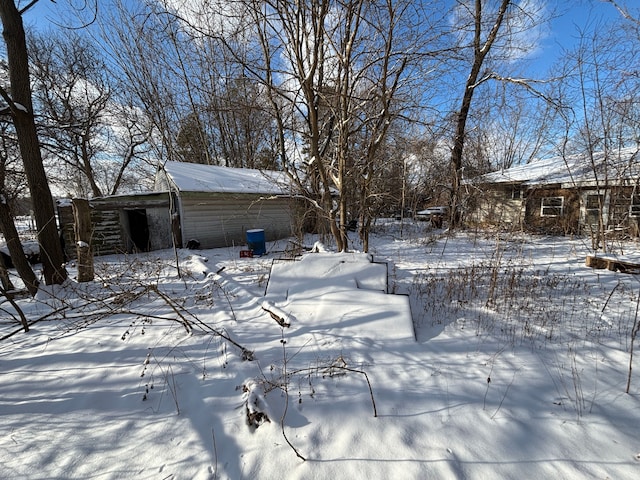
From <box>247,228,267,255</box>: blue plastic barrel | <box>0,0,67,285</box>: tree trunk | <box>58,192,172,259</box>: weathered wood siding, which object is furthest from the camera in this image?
<box>247,228,267,255</box>: blue plastic barrel

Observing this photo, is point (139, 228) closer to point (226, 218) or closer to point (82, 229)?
point (226, 218)

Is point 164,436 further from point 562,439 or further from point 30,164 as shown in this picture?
point 30,164

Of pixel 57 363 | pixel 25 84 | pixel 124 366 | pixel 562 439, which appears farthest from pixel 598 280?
pixel 25 84

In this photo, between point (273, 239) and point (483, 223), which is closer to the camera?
point (273, 239)

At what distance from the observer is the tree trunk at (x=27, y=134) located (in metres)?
4.89

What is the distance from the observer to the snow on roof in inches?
390

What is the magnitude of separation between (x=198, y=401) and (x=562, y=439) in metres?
2.70

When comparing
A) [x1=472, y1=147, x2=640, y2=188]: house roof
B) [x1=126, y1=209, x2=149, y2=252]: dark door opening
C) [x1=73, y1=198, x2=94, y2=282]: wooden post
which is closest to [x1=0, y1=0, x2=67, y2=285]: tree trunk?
[x1=73, y1=198, x2=94, y2=282]: wooden post

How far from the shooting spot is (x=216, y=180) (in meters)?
11.2

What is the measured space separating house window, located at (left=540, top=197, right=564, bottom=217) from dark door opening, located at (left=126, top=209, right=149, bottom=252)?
19665 mm

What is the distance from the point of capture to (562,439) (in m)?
1.66

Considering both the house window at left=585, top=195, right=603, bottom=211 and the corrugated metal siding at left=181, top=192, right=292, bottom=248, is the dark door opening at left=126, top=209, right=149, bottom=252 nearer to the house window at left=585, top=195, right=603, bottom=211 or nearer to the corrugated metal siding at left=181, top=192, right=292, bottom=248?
the corrugated metal siding at left=181, top=192, right=292, bottom=248

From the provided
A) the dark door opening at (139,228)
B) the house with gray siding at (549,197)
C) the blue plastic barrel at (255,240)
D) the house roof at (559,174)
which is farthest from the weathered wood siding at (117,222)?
the house roof at (559,174)

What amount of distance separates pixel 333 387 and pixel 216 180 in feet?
35.8
